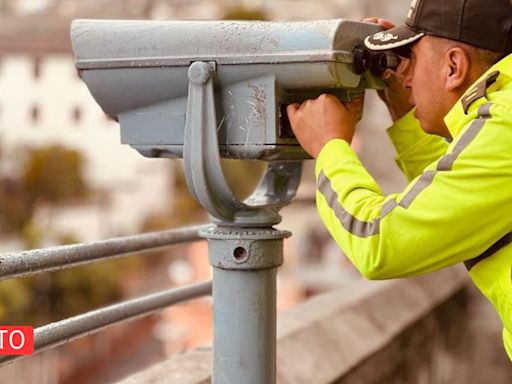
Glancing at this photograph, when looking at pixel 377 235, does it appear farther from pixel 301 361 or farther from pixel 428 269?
pixel 301 361

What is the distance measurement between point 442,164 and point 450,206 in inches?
2.3

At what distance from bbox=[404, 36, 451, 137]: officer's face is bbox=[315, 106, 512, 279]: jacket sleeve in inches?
5.1

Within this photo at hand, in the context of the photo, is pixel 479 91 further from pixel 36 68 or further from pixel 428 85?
pixel 36 68

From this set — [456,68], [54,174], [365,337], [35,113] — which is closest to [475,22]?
[456,68]

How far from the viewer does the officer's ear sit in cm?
133

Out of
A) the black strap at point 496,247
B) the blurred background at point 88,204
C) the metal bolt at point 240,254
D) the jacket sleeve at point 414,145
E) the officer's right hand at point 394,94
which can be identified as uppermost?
the officer's right hand at point 394,94

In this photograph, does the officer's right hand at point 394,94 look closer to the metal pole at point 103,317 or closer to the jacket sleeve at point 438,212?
the jacket sleeve at point 438,212

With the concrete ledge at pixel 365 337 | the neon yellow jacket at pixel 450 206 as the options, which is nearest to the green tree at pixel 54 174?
the concrete ledge at pixel 365 337

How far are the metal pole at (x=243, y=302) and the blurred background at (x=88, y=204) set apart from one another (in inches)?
665

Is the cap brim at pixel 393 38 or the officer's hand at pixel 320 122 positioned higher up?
the cap brim at pixel 393 38

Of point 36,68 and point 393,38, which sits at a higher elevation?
point 393,38

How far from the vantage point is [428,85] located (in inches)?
Answer: 53.8

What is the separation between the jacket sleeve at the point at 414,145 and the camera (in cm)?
165

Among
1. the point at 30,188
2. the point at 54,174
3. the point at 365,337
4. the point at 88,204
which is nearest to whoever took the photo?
the point at 365,337
